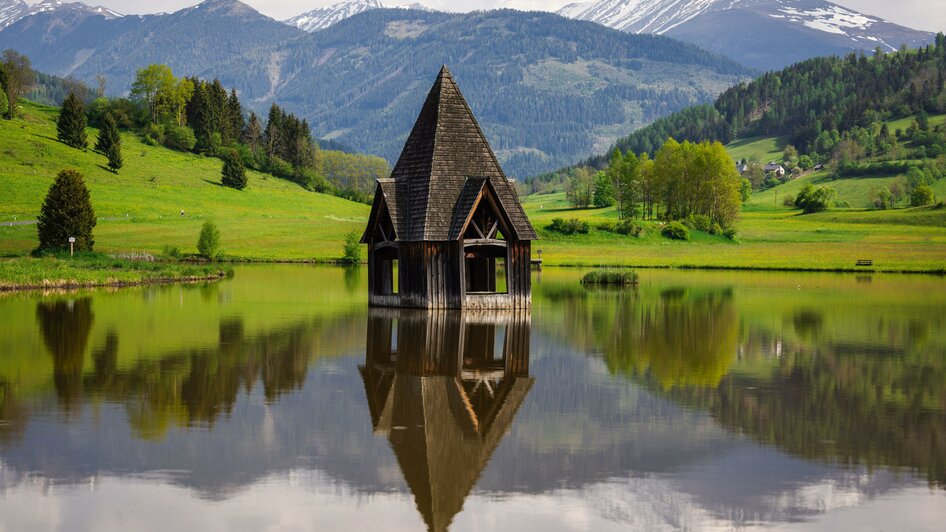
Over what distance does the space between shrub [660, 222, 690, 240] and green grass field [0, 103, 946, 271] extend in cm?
147

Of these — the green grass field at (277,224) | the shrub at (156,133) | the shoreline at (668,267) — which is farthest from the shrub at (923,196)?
the shrub at (156,133)

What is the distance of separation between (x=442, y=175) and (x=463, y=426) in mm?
23874

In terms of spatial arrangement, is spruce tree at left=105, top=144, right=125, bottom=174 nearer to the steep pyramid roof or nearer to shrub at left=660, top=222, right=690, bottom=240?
shrub at left=660, top=222, right=690, bottom=240

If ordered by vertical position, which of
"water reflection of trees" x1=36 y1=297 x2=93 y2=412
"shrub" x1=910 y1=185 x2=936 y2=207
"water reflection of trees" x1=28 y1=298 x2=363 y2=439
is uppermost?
"shrub" x1=910 y1=185 x2=936 y2=207

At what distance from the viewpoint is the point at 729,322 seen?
1577 inches

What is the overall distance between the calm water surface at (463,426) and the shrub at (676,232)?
268ft

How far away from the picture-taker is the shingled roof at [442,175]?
1629 inches

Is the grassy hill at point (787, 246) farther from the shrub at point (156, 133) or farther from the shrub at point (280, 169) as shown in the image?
the shrub at point (156, 133)

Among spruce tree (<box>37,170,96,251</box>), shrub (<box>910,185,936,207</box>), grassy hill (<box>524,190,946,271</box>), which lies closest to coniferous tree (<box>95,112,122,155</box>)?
grassy hill (<box>524,190,946,271</box>)

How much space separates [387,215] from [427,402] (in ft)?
78.7

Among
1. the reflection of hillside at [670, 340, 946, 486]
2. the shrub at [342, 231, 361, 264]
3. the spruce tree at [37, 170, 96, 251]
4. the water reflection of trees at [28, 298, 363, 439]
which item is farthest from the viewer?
the shrub at [342, 231, 361, 264]

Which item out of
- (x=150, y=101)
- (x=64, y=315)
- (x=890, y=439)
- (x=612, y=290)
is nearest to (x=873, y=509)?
(x=890, y=439)

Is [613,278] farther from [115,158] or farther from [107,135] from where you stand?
[107,135]

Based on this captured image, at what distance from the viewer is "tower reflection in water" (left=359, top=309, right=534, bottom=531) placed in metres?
15.6
